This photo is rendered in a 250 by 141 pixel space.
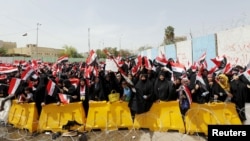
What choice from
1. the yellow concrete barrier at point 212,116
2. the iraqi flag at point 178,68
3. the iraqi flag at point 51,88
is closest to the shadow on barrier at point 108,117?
the iraqi flag at point 51,88

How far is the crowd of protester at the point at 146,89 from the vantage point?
8.22 metres

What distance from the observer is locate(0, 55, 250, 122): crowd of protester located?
822 centimetres

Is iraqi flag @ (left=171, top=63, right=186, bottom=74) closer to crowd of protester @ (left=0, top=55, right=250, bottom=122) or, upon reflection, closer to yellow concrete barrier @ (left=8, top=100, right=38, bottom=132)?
crowd of protester @ (left=0, top=55, right=250, bottom=122)

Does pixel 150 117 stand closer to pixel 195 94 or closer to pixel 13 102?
pixel 195 94

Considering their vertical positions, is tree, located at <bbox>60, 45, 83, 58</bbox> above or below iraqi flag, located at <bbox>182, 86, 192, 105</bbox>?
above

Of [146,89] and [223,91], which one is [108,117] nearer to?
[146,89]

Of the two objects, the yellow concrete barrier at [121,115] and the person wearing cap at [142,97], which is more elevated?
the person wearing cap at [142,97]

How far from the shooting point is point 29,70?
380 inches

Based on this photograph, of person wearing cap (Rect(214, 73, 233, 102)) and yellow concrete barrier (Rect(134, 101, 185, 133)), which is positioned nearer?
yellow concrete barrier (Rect(134, 101, 185, 133))

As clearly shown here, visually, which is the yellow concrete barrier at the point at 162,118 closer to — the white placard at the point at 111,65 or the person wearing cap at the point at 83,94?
the white placard at the point at 111,65

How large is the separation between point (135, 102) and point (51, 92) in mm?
2482

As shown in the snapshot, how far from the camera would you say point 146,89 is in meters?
8.60

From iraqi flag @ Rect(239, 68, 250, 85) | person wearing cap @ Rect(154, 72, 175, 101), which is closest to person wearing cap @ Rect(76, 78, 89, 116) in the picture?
person wearing cap @ Rect(154, 72, 175, 101)

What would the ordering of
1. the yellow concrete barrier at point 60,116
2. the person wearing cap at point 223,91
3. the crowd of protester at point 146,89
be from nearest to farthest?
the person wearing cap at point 223,91 < the crowd of protester at point 146,89 < the yellow concrete barrier at point 60,116
